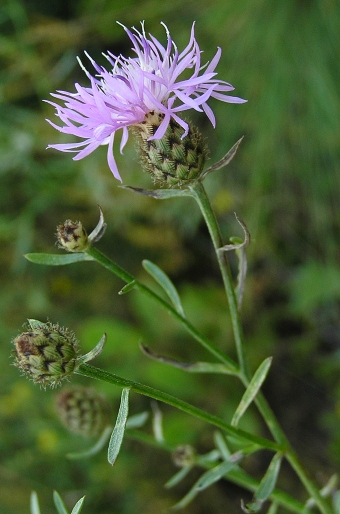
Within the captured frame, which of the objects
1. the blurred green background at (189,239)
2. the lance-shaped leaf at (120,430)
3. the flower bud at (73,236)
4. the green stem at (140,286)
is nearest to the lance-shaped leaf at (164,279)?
the green stem at (140,286)

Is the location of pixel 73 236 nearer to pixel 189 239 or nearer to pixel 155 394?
pixel 155 394

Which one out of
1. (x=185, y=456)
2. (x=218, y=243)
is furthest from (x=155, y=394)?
(x=185, y=456)

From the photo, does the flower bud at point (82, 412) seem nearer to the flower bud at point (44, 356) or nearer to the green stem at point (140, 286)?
the green stem at point (140, 286)

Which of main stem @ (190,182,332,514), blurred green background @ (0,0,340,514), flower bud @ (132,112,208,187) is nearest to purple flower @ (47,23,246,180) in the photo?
flower bud @ (132,112,208,187)

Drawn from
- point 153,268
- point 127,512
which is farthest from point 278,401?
point 153,268

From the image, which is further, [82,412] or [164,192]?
[82,412]

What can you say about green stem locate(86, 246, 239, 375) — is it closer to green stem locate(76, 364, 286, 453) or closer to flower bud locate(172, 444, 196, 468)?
green stem locate(76, 364, 286, 453)

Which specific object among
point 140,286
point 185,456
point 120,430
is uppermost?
point 140,286
